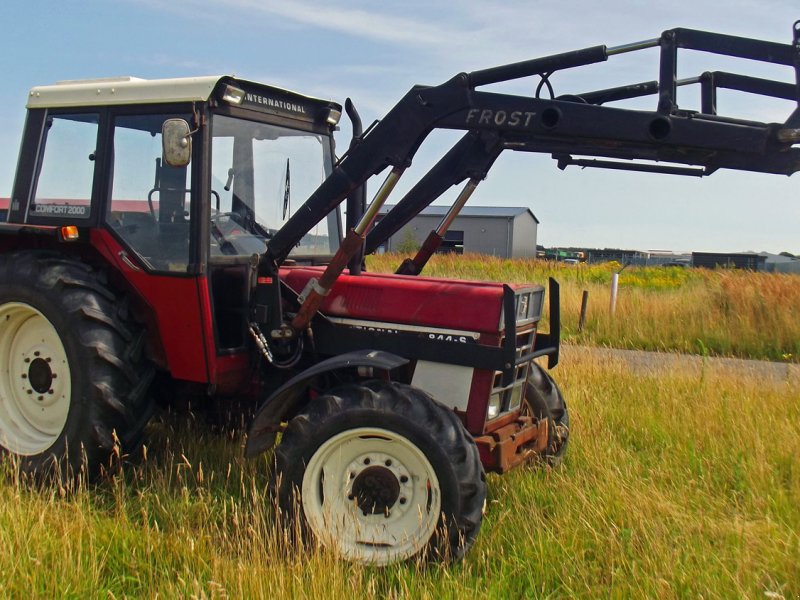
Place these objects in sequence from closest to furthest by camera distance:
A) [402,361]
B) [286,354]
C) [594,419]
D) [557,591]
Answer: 1. [557,591]
2. [402,361]
3. [286,354]
4. [594,419]

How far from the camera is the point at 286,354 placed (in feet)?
15.5

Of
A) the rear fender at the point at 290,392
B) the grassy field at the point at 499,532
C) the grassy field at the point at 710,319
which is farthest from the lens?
the grassy field at the point at 710,319

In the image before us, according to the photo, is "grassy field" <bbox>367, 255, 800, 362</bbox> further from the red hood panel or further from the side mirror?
the side mirror

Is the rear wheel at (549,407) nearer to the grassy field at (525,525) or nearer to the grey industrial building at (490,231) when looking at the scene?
the grassy field at (525,525)

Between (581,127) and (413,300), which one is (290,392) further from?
(581,127)

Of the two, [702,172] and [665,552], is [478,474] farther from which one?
[702,172]

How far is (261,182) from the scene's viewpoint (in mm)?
5234

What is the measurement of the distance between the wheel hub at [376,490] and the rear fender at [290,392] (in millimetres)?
518

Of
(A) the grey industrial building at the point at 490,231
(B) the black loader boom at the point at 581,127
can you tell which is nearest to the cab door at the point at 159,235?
(B) the black loader boom at the point at 581,127

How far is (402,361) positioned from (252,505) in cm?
114

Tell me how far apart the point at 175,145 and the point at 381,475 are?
6.70 feet

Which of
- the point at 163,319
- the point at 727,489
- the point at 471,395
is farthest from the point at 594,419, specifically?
the point at 163,319

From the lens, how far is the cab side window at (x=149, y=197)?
15.6ft

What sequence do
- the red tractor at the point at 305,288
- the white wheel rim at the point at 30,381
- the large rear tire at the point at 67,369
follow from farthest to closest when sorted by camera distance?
the white wheel rim at the point at 30,381, the large rear tire at the point at 67,369, the red tractor at the point at 305,288
